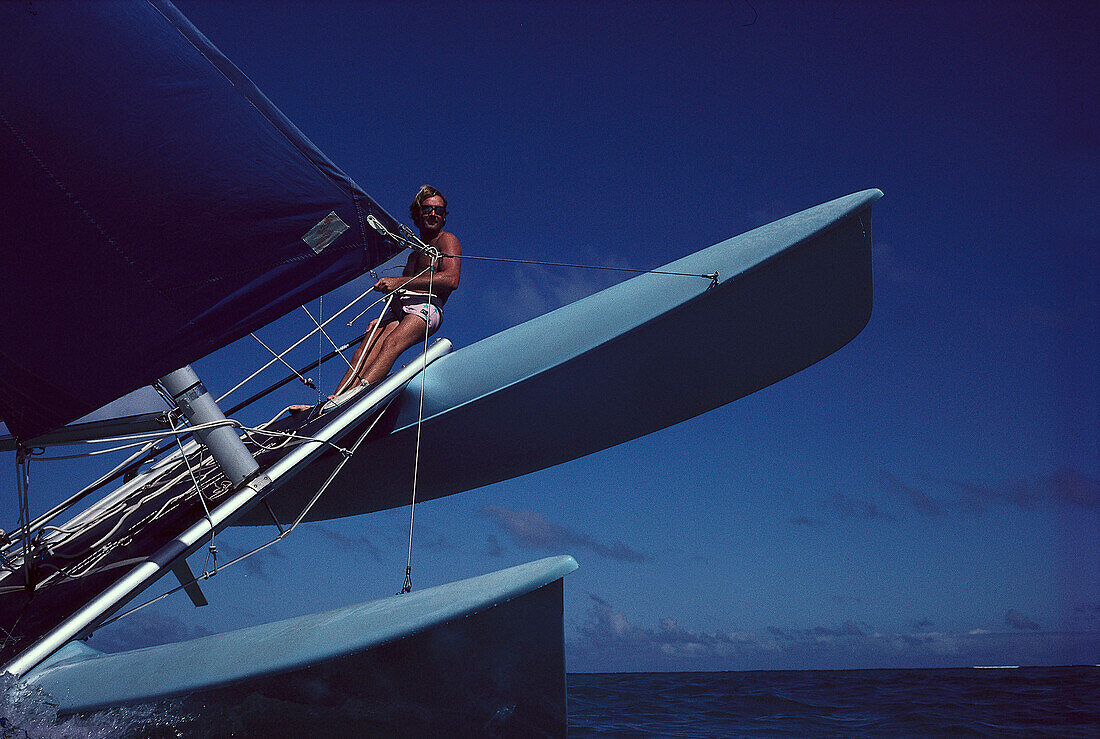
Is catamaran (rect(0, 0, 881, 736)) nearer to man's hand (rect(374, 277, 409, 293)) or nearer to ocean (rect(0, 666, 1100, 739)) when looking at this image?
man's hand (rect(374, 277, 409, 293))

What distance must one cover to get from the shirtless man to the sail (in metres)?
0.74

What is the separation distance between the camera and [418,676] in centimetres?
273

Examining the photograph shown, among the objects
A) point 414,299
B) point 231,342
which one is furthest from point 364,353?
point 231,342

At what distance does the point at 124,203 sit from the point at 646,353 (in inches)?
105

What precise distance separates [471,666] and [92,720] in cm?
144

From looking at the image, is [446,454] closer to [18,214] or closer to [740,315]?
[740,315]

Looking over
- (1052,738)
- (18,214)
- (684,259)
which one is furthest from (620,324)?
(1052,738)

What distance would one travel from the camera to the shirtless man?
4496 mm

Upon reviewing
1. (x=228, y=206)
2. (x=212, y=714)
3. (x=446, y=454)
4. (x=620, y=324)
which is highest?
(x=228, y=206)

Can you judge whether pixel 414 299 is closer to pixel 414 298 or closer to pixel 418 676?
pixel 414 298

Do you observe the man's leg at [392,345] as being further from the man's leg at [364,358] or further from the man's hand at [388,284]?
the man's hand at [388,284]

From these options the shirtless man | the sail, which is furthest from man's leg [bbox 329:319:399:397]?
the sail

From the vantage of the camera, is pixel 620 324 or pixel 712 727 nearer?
pixel 620 324

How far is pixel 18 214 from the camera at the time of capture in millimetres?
3402
